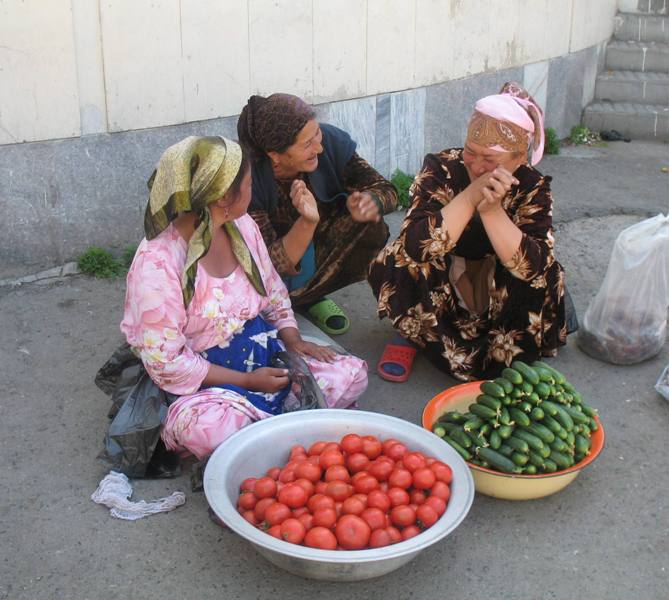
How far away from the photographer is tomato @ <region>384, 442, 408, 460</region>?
268 cm

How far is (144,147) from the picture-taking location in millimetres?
4609

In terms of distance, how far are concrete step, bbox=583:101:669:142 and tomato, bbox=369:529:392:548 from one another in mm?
7410

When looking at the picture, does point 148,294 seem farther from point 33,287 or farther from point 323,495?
point 33,287

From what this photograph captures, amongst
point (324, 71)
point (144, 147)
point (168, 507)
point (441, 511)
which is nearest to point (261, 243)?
point (168, 507)

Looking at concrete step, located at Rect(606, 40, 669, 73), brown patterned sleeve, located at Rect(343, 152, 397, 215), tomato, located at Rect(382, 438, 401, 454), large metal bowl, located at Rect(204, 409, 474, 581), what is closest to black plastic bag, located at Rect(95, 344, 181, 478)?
large metal bowl, located at Rect(204, 409, 474, 581)

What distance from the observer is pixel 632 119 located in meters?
8.73

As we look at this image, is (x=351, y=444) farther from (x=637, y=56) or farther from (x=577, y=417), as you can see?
(x=637, y=56)

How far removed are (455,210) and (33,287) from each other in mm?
2349

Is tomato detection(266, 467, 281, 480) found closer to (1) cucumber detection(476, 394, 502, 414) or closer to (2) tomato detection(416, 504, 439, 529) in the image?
(2) tomato detection(416, 504, 439, 529)

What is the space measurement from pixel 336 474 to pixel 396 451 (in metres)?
0.22

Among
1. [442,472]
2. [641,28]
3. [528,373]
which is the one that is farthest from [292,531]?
[641,28]

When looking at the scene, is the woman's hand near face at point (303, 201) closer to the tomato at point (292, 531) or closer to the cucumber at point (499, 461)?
the cucumber at point (499, 461)

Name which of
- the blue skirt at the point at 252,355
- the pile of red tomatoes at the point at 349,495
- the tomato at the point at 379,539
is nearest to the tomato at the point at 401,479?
the pile of red tomatoes at the point at 349,495

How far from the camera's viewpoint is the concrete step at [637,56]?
950 centimetres
